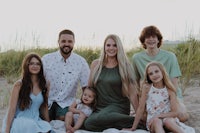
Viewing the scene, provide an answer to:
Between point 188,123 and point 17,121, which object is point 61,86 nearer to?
point 17,121

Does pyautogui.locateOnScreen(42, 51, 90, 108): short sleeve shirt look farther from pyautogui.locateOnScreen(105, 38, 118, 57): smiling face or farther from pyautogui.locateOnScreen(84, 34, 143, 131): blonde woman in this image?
pyautogui.locateOnScreen(105, 38, 118, 57): smiling face

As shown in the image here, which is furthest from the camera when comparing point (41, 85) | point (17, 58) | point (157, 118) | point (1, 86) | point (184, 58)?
point (17, 58)

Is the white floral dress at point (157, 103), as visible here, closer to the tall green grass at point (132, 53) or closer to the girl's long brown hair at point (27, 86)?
the girl's long brown hair at point (27, 86)

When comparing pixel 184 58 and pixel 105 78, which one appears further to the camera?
pixel 184 58

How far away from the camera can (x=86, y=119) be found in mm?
5500

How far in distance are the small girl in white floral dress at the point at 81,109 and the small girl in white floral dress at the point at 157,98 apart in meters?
0.66

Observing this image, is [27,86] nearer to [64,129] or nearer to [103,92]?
[64,129]

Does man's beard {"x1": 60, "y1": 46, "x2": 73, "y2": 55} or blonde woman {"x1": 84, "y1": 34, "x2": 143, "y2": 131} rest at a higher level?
man's beard {"x1": 60, "y1": 46, "x2": 73, "y2": 55}

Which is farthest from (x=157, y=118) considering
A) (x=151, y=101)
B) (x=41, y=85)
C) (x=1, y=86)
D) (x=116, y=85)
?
(x=1, y=86)

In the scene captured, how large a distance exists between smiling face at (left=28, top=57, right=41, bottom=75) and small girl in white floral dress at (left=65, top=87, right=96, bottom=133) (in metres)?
0.64

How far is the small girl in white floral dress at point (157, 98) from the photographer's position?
5.11 meters

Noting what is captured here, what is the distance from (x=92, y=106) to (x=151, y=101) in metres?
0.79

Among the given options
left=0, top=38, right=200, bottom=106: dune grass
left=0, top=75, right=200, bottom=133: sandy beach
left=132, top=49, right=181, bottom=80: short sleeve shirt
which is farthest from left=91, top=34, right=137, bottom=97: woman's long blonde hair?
left=0, top=38, right=200, bottom=106: dune grass

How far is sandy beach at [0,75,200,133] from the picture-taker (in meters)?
5.87
